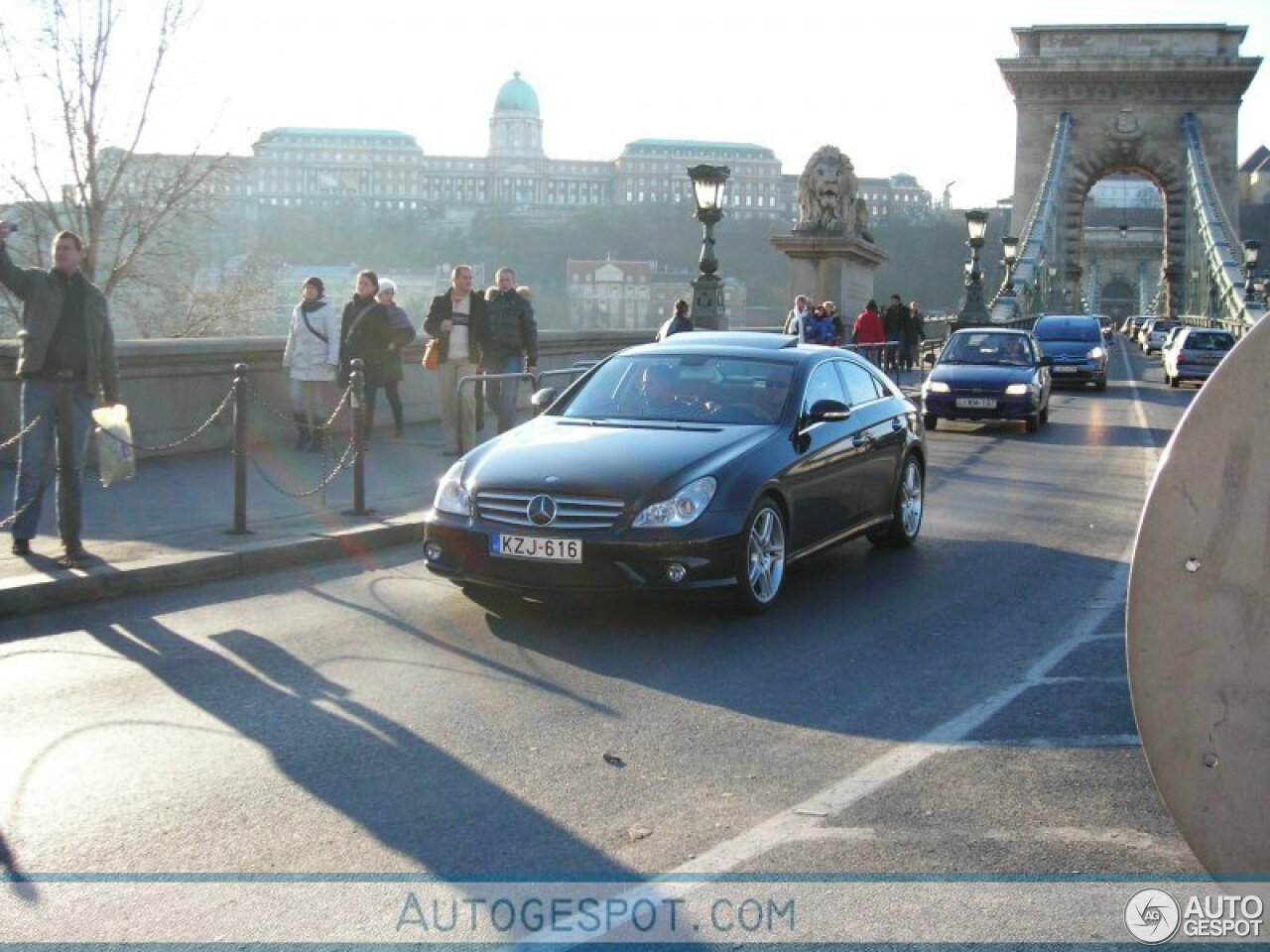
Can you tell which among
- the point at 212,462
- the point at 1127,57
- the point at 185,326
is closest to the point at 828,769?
the point at 212,462

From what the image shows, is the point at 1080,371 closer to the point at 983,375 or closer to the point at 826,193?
the point at 826,193

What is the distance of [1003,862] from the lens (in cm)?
463

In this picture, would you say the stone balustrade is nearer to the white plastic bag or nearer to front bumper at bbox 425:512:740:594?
the white plastic bag

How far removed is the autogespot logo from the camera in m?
4.11

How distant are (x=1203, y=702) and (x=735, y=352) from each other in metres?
6.28

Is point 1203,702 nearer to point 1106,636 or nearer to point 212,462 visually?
point 1106,636

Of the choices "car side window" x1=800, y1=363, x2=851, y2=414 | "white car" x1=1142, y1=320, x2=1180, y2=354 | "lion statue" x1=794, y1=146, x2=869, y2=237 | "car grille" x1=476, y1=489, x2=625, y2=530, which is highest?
"lion statue" x1=794, y1=146, x2=869, y2=237

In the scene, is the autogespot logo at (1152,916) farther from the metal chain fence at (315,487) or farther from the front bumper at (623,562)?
the metal chain fence at (315,487)

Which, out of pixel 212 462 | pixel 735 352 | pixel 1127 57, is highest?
pixel 1127 57

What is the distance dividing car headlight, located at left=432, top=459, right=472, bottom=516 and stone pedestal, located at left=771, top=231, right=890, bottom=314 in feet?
73.2

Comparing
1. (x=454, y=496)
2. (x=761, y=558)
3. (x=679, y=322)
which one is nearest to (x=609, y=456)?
(x=454, y=496)

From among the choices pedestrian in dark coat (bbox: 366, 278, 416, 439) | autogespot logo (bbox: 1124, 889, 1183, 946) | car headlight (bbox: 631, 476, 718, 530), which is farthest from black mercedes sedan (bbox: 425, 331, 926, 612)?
pedestrian in dark coat (bbox: 366, 278, 416, 439)

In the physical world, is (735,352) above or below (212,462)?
above

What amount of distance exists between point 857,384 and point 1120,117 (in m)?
76.5
